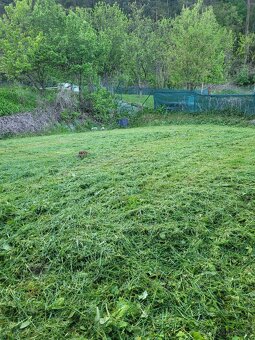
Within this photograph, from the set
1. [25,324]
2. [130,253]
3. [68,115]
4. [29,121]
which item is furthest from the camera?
[68,115]

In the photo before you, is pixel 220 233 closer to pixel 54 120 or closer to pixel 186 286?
pixel 186 286

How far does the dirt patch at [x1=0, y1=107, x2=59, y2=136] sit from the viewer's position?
941 cm

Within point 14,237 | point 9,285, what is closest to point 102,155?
point 14,237

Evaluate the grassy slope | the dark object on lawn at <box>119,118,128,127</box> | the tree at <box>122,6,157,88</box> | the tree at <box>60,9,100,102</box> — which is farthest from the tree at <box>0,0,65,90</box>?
the grassy slope

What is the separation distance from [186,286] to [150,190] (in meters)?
1.32

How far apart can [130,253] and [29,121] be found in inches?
356

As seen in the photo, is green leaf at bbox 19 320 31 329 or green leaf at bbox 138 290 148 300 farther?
green leaf at bbox 138 290 148 300

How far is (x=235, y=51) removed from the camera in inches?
866

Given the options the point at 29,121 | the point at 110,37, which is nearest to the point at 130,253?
the point at 29,121

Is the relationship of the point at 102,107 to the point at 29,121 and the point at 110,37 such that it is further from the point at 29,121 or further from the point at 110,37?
the point at 110,37

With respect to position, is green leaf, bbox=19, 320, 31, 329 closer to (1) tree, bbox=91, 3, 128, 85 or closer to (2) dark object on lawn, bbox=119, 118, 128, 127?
(2) dark object on lawn, bbox=119, 118, 128, 127

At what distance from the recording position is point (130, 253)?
6.77ft

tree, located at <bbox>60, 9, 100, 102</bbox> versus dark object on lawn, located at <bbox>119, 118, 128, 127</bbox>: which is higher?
tree, located at <bbox>60, 9, 100, 102</bbox>

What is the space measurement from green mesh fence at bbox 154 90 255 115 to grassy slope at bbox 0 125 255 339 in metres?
6.72
